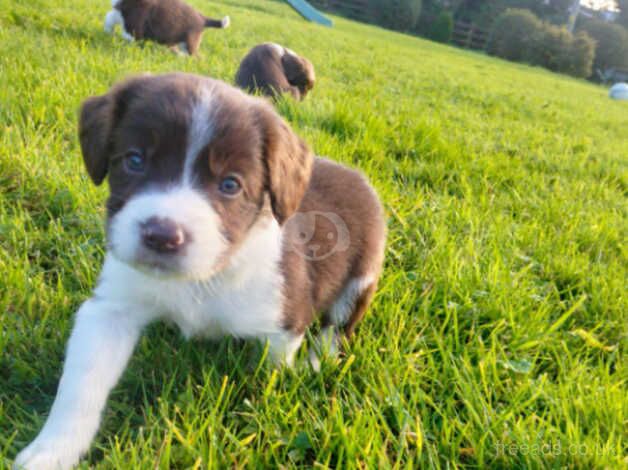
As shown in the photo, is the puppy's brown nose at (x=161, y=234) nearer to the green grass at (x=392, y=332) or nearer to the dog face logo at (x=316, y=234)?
the green grass at (x=392, y=332)

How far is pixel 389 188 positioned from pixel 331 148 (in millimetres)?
594

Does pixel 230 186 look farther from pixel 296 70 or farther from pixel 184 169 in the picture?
pixel 296 70

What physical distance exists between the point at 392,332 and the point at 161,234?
119 centimetres

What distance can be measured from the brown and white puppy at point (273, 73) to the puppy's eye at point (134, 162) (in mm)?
3976

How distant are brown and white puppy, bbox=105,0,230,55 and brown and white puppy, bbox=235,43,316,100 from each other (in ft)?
6.07

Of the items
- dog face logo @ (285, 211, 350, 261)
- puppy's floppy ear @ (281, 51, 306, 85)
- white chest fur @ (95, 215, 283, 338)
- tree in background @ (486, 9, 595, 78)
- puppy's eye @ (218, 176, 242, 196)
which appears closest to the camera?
puppy's eye @ (218, 176, 242, 196)

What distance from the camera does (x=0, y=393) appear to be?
1.82m

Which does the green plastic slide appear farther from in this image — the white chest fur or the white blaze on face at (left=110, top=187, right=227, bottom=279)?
the white blaze on face at (left=110, top=187, right=227, bottom=279)

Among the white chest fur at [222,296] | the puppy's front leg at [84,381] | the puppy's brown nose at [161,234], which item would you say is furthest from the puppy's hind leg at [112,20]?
the puppy's brown nose at [161,234]

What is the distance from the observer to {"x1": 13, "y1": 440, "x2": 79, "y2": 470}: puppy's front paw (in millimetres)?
1608

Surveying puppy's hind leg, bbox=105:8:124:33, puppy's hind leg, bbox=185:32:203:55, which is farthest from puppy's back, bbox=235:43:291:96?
puppy's hind leg, bbox=105:8:124:33

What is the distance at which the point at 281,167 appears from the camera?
2049mm

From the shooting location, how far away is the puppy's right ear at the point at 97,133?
1918 millimetres

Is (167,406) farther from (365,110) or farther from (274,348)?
(365,110)
